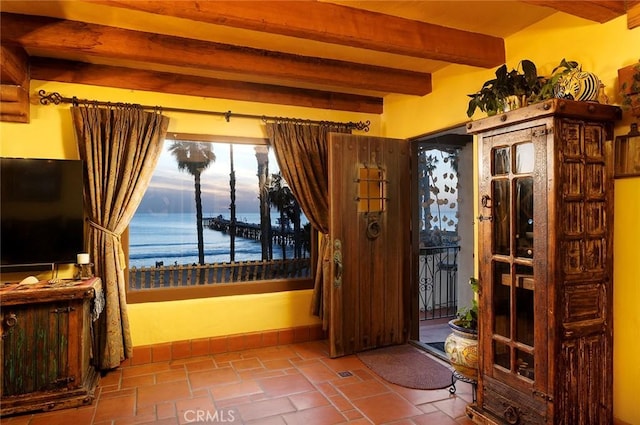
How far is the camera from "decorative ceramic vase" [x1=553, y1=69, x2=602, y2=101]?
7.00 feet

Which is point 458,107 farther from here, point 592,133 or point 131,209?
point 131,209

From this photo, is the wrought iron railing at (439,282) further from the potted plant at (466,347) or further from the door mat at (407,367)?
the potted plant at (466,347)

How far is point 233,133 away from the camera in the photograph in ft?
12.7

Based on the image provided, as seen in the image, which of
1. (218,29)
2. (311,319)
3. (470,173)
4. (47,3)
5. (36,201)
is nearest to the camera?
(47,3)

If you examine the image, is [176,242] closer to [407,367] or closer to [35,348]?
[35,348]

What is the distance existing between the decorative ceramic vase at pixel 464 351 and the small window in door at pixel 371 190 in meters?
1.43

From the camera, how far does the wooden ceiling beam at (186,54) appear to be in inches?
102

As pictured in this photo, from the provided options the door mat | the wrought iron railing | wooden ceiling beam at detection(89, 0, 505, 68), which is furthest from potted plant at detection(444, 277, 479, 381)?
the wrought iron railing

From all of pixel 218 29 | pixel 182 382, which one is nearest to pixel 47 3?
pixel 218 29

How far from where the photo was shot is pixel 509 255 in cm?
230

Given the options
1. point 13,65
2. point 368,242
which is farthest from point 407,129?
point 13,65

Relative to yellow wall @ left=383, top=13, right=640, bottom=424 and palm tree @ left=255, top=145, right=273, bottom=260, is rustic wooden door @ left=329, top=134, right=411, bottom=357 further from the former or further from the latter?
yellow wall @ left=383, top=13, right=640, bottom=424

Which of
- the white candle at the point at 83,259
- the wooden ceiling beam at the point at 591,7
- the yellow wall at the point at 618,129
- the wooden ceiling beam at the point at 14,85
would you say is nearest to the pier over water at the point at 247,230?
the white candle at the point at 83,259

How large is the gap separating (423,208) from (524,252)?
3.06m
